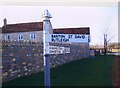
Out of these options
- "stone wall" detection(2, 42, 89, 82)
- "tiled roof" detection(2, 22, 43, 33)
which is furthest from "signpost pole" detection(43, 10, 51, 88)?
"tiled roof" detection(2, 22, 43, 33)

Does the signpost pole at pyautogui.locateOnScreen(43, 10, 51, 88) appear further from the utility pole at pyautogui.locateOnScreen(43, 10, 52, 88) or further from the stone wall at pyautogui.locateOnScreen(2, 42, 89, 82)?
the stone wall at pyautogui.locateOnScreen(2, 42, 89, 82)

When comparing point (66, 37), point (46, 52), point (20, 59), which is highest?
point (66, 37)

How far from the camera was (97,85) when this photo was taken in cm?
997

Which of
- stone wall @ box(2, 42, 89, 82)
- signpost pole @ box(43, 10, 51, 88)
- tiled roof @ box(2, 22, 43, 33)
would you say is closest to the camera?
signpost pole @ box(43, 10, 51, 88)

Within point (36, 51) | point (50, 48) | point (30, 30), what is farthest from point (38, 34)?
point (50, 48)

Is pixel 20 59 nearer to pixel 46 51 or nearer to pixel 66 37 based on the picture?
pixel 46 51

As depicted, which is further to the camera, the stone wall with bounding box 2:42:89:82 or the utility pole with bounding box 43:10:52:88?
the stone wall with bounding box 2:42:89:82

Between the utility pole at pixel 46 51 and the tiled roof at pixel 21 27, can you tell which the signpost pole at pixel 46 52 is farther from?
the tiled roof at pixel 21 27

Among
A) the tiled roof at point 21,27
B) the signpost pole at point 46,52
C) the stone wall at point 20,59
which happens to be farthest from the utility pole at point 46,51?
the tiled roof at point 21,27

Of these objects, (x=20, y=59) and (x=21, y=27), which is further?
(x=21, y=27)

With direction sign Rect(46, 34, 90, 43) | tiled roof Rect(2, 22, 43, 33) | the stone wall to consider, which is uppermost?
tiled roof Rect(2, 22, 43, 33)

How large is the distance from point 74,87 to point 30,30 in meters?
23.9

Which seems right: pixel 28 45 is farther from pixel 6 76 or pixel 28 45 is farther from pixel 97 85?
pixel 97 85

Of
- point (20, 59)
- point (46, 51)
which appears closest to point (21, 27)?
point (20, 59)
